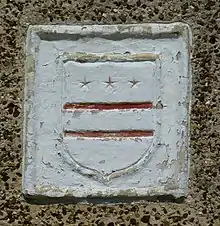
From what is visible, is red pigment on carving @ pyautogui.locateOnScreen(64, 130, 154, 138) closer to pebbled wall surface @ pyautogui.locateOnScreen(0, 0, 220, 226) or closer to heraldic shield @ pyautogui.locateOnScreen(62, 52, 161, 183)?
heraldic shield @ pyautogui.locateOnScreen(62, 52, 161, 183)

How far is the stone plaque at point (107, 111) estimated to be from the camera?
245cm

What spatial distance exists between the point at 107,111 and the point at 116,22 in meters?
0.19

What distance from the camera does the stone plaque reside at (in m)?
2.45

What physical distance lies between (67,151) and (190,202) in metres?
0.28

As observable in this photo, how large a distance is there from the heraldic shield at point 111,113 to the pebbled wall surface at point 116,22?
3.3 inches

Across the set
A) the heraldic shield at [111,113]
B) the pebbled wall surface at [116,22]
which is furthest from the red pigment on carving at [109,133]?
the pebbled wall surface at [116,22]

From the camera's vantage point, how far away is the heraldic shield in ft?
8.02

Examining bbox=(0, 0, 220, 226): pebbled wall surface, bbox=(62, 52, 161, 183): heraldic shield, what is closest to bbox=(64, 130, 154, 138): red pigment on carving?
bbox=(62, 52, 161, 183): heraldic shield

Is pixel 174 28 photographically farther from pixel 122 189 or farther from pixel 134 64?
pixel 122 189

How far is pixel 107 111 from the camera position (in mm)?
2443

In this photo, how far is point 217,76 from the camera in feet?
8.09

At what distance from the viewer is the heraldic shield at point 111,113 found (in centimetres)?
244

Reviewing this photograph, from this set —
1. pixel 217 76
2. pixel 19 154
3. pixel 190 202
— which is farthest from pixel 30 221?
pixel 217 76

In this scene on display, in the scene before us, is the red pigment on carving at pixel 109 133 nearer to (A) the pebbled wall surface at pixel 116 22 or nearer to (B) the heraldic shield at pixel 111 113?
(B) the heraldic shield at pixel 111 113
